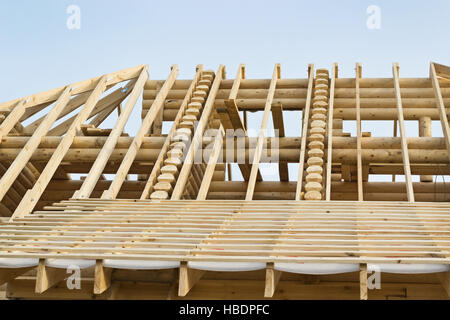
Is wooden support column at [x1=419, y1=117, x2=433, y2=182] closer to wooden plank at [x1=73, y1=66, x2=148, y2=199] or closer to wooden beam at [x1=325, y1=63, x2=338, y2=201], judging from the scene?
wooden beam at [x1=325, y1=63, x2=338, y2=201]

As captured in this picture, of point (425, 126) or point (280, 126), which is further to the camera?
point (425, 126)

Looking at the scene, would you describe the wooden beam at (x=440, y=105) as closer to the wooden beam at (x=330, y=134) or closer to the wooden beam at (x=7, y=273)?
the wooden beam at (x=330, y=134)

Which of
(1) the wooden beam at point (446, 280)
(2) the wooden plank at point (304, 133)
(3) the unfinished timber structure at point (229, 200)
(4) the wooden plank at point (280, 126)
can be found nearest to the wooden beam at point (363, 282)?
(3) the unfinished timber structure at point (229, 200)

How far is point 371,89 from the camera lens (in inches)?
452

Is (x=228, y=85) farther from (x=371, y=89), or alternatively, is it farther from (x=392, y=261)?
(x=392, y=261)

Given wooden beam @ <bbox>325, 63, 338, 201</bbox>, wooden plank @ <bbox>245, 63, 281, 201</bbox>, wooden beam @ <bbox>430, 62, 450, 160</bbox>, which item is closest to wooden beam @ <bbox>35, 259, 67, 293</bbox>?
wooden plank @ <bbox>245, 63, 281, 201</bbox>

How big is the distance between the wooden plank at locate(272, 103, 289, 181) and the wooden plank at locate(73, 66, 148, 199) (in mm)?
2492

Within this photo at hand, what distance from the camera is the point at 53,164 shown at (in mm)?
8883

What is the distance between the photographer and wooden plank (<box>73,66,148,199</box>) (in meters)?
8.38

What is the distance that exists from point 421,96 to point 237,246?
669cm

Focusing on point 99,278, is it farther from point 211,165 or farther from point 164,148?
point 164,148

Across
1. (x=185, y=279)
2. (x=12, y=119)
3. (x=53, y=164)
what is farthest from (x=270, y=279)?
(x=12, y=119)

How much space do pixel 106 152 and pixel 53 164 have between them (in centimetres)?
82
